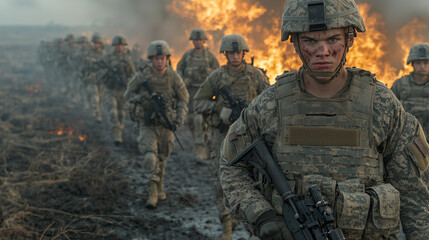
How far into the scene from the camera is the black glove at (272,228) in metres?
1.90

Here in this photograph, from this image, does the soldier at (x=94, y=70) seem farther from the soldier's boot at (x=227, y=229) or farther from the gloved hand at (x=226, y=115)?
the soldier's boot at (x=227, y=229)

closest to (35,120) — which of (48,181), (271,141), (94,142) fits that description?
(94,142)

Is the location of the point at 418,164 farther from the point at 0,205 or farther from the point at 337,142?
the point at 0,205

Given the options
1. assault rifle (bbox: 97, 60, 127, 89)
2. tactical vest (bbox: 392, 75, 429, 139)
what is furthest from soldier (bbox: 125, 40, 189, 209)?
assault rifle (bbox: 97, 60, 127, 89)

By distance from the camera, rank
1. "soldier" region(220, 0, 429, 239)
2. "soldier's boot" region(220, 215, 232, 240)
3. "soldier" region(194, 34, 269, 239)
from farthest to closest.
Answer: "soldier" region(194, 34, 269, 239)
"soldier's boot" region(220, 215, 232, 240)
"soldier" region(220, 0, 429, 239)

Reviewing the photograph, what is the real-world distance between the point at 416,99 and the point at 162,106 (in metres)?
3.88

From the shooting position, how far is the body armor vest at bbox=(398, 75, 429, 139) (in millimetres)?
5906

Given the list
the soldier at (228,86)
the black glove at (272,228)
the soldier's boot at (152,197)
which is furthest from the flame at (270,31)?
the black glove at (272,228)

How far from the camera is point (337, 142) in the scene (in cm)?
195

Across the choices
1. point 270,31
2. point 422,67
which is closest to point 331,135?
point 422,67

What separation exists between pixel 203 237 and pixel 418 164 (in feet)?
11.5

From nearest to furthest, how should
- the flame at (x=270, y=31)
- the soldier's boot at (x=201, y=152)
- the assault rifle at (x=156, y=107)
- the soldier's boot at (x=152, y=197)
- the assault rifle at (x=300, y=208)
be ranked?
the assault rifle at (x=300, y=208), the soldier's boot at (x=152, y=197), the assault rifle at (x=156, y=107), the soldier's boot at (x=201, y=152), the flame at (x=270, y=31)

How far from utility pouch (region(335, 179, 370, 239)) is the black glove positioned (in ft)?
0.85

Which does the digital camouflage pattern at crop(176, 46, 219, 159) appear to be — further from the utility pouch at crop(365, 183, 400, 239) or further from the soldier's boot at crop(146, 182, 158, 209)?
the utility pouch at crop(365, 183, 400, 239)
